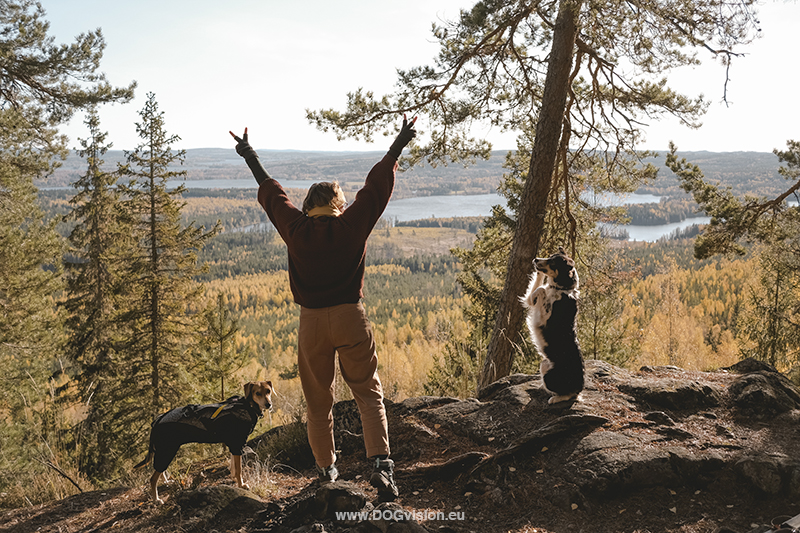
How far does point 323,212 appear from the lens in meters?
3.36

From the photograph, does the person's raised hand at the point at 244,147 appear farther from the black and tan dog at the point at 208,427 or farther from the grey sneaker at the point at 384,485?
the grey sneaker at the point at 384,485

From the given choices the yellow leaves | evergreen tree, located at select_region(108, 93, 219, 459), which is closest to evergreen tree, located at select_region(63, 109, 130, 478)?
evergreen tree, located at select_region(108, 93, 219, 459)

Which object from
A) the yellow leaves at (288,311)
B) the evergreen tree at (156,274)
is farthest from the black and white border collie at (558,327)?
the yellow leaves at (288,311)

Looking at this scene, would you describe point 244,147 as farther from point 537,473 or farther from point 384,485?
point 537,473

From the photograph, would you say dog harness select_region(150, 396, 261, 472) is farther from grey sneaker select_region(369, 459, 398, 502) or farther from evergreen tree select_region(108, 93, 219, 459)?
evergreen tree select_region(108, 93, 219, 459)

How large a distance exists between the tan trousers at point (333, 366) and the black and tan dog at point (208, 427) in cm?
53

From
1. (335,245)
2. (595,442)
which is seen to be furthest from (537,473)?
(335,245)

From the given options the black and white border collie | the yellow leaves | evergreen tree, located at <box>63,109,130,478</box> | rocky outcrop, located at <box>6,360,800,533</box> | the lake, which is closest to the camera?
rocky outcrop, located at <box>6,360,800,533</box>

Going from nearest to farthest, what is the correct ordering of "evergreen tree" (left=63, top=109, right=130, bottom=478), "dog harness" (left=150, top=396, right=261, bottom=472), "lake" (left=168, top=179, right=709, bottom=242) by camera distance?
"dog harness" (left=150, top=396, right=261, bottom=472)
"evergreen tree" (left=63, top=109, right=130, bottom=478)
"lake" (left=168, top=179, right=709, bottom=242)

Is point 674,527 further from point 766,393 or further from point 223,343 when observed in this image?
point 223,343

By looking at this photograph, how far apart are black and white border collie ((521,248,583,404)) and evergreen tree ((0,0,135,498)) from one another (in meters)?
→ 4.45

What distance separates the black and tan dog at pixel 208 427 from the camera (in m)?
3.63

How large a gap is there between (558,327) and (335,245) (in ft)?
6.83

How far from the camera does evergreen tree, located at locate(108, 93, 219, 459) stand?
1227 centimetres
